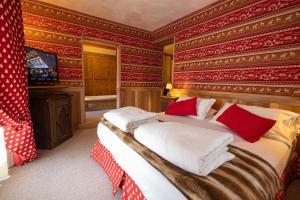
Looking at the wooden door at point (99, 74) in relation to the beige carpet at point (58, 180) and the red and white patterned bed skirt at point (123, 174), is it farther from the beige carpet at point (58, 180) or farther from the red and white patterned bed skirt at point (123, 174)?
the red and white patterned bed skirt at point (123, 174)

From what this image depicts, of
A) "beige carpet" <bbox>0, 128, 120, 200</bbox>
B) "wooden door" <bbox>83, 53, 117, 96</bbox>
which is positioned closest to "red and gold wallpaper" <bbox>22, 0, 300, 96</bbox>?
"beige carpet" <bbox>0, 128, 120, 200</bbox>

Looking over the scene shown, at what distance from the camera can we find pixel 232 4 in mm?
2590

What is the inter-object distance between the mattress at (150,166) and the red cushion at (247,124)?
71 mm

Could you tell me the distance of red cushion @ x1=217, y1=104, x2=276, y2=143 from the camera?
1.59 metres

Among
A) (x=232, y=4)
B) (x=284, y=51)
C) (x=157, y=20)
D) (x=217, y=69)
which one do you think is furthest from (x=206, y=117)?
(x=157, y=20)

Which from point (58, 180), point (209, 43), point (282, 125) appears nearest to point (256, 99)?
point (282, 125)

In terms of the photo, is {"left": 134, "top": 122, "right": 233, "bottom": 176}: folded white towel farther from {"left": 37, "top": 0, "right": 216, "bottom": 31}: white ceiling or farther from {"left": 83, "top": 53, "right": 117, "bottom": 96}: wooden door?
{"left": 83, "top": 53, "right": 117, "bottom": 96}: wooden door

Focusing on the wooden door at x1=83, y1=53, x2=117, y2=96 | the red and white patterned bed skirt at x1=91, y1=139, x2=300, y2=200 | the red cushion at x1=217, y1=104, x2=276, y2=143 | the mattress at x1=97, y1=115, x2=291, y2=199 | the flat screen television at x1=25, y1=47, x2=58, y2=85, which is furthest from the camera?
the wooden door at x1=83, y1=53, x2=117, y2=96

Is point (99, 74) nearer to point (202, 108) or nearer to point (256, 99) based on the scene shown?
point (202, 108)

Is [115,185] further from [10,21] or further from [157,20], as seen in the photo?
[157,20]

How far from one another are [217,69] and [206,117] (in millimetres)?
1021

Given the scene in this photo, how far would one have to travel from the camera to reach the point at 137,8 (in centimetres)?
304

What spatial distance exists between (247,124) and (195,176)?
1.15 m

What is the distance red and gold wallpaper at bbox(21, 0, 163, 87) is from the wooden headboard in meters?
1.82
